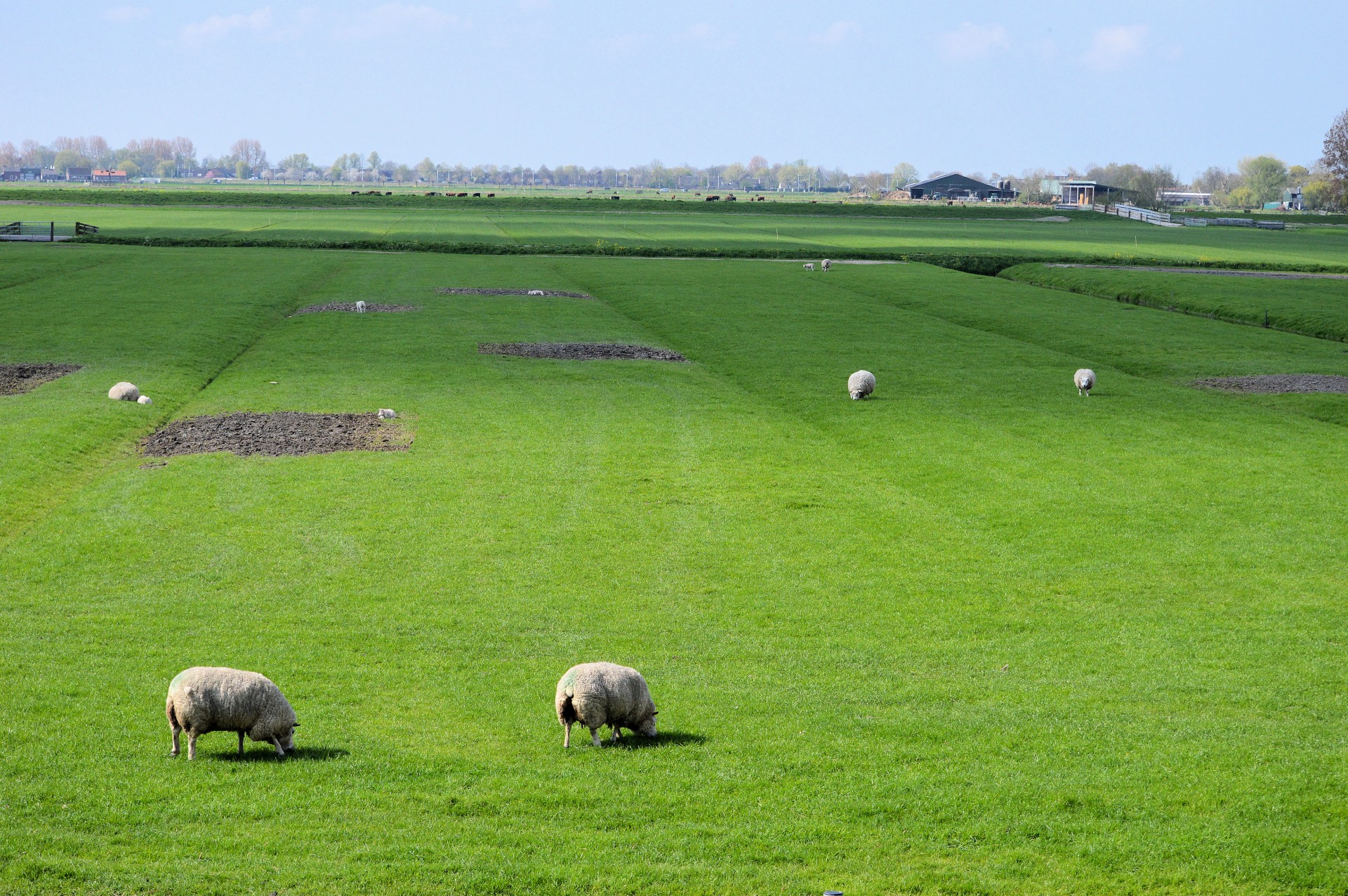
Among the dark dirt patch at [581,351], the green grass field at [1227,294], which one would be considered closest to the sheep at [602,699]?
the dark dirt patch at [581,351]

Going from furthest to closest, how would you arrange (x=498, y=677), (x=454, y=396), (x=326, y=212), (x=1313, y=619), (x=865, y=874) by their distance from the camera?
(x=326, y=212)
(x=454, y=396)
(x=1313, y=619)
(x=498, y=677)
(x=865, y=874)

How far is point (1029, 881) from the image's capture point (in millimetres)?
11508

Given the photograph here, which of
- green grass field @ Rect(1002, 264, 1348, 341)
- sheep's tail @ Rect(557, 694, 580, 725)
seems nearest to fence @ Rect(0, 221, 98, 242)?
green grass field @ Rect(1002, 264, 1348, 341)

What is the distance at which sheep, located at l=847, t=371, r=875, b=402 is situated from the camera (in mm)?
39281

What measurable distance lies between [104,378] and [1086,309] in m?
50.8

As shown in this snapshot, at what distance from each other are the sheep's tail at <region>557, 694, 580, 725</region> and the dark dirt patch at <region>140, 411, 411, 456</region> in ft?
58.2

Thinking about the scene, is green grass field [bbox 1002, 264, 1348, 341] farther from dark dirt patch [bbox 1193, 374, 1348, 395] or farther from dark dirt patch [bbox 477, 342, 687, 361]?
dark dirt patch [bbox 477, 342, 687, 361]

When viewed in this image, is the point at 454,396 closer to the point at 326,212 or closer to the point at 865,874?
the point at 865,874

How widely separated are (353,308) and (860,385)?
30.6 meters

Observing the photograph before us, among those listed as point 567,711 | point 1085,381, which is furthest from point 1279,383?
point 567,711

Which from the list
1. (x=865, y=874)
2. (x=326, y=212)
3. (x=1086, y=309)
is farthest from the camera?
(x=326, y=212)

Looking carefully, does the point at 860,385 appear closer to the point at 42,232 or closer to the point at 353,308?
the point at 353,308

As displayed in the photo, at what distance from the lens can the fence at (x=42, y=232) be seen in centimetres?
10019

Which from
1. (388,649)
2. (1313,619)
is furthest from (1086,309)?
(388,649)
